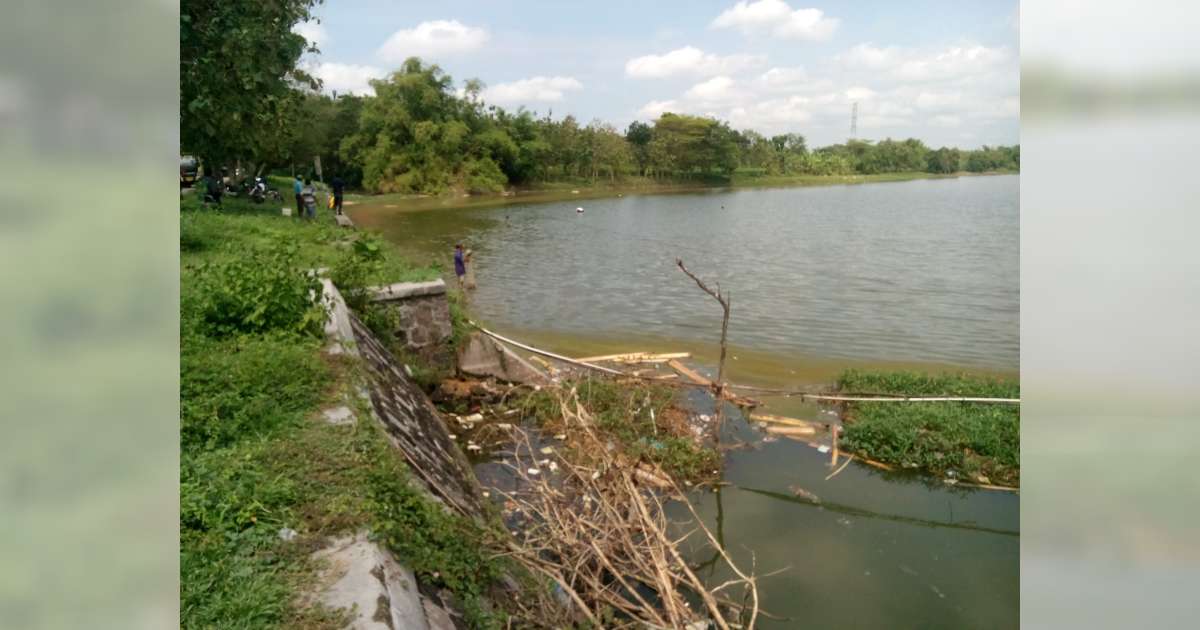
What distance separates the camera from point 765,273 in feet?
71.3

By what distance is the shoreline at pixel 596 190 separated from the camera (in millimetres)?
43438

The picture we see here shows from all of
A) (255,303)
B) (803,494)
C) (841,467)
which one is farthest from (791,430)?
(255,303)

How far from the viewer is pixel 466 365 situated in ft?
31.1

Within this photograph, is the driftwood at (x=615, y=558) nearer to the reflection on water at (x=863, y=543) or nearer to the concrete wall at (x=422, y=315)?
the reflection on water at (x=863, y=543)

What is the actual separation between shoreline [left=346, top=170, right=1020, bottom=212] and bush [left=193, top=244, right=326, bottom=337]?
3220 centimetres

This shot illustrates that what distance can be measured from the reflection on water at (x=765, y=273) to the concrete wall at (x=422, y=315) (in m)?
5.36

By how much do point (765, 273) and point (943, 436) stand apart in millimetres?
Answer: 14014

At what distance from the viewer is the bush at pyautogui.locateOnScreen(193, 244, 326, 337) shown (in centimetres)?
574

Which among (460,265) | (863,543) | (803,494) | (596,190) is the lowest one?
(863,543)

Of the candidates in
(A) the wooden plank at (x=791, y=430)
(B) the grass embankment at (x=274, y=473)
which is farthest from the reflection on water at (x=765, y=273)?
(A) the wooden plank at (x=791, y=430)

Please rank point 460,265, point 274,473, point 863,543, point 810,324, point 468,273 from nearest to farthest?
1. point 274,473
2. point 863,543
3. point 810,324
4. point 460,265
5. point 468,273

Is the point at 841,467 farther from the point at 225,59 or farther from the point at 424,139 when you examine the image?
the point at 424,139

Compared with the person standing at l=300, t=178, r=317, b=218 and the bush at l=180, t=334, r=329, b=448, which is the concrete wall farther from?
the person standing at l=300, t=178, r=317, b=218
